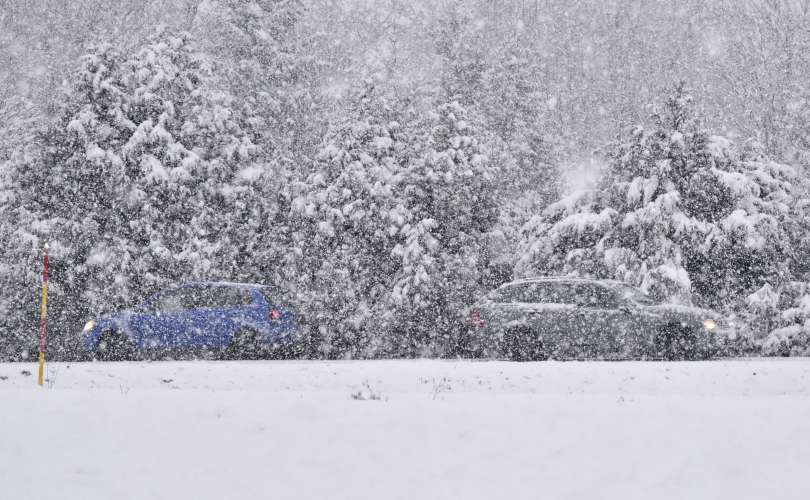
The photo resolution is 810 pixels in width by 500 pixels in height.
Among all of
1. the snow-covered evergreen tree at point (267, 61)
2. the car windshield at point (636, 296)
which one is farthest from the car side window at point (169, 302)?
the snow-covered evergreen tree at point (267, 61)

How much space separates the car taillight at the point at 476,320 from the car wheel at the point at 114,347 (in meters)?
6.45

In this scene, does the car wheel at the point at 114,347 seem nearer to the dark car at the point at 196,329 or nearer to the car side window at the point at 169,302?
the dark car at the point at 196,329

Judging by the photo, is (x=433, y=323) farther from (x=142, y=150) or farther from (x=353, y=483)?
(x=353, y=483)

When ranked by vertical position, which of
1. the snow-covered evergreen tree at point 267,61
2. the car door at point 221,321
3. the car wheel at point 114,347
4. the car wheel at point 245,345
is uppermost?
the snow-covered evergreen tree at point 267,61

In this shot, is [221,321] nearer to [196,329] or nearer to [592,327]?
[196,329]

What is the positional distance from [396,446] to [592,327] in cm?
1000

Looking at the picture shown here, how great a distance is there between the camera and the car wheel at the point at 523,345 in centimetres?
1702

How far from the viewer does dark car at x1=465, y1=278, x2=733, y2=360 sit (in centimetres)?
1672

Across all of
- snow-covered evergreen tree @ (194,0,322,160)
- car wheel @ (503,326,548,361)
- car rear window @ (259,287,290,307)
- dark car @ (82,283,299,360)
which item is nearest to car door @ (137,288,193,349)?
dark car @ (82,283,299,360)

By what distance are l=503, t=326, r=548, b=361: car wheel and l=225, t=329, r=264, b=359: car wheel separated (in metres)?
4.63

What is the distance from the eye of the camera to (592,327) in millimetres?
16781

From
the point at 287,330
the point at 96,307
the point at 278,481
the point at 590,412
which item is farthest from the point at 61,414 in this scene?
the point at 96,307

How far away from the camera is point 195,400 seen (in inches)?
320

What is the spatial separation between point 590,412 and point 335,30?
3933 centimetres
